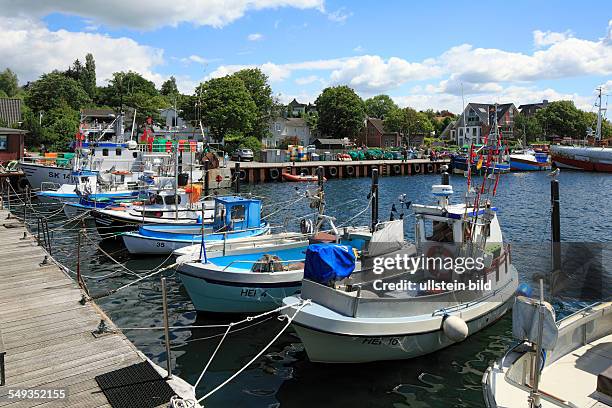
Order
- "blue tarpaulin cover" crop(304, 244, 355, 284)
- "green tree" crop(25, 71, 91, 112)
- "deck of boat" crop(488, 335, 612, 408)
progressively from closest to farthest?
"deck of boat" crop(488, 335, 612, 408), "blue tarpaulin cover" crop(304, 244, 355, 284), "green tree" crop(25, 71, 91, 112)

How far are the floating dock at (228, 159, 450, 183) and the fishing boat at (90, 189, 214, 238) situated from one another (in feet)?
98.1

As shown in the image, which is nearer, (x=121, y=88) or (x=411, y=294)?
(x=411, y=294)

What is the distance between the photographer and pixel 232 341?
41.7ft

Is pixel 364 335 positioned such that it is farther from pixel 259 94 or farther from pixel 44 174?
pixel 259 94

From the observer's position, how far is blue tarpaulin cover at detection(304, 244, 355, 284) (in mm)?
10758

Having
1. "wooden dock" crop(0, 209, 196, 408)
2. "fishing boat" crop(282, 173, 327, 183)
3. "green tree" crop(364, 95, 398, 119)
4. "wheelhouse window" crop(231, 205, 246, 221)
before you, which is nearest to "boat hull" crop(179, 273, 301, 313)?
"wooden dock" crop(0, 209, 196, 408)

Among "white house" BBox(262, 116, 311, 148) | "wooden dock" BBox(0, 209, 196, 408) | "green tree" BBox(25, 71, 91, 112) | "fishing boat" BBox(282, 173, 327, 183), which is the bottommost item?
"wooden dock" BBox(0, 209, 196, 408)

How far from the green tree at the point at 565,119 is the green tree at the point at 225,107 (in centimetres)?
7306

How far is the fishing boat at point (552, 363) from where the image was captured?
6.68 metres

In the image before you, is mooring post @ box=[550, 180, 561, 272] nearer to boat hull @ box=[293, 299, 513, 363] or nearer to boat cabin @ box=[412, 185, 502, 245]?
boat cabin @ box=[412, 185, 502, 245]

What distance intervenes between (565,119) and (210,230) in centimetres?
10904

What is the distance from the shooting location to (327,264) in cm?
1072

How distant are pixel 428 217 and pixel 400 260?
1.41 meters

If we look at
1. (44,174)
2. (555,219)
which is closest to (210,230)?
(555,219)
